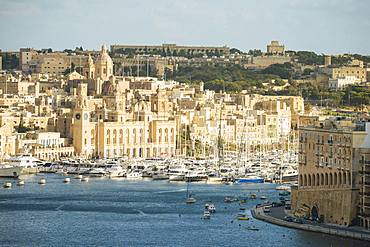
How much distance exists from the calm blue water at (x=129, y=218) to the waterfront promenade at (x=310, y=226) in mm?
149

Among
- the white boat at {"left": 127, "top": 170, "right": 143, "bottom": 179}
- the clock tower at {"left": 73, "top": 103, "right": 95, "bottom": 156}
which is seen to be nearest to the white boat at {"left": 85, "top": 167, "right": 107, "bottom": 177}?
the white boat at {"left": 127, "top": 170, "right": 143, "bottom": 179}

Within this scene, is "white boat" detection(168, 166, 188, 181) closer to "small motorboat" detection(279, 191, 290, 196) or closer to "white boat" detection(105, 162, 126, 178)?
"white boat" detection(105, 162, 126, 178)

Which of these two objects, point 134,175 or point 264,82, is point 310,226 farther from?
point 264,82

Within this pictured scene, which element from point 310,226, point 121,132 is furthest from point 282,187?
point 121,132

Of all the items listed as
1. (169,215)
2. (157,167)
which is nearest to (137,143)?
(157,167)

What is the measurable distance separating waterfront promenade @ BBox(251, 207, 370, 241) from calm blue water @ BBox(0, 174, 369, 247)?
0.15m

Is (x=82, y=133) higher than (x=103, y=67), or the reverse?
(x=103, y=67)

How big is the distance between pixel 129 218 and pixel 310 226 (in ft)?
15.6

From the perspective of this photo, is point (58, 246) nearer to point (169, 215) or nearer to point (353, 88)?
point (169, 215)

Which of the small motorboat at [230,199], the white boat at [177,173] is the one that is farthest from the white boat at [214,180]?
the small motorboat at [230,199]

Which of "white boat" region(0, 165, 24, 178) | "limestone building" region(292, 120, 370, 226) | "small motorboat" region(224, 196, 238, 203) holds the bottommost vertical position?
"small motorboat" region(224, 196, 238, 203)

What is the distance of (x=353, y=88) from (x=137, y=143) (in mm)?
21902

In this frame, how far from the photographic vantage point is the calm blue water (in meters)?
24.6

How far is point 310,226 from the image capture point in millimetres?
24750
